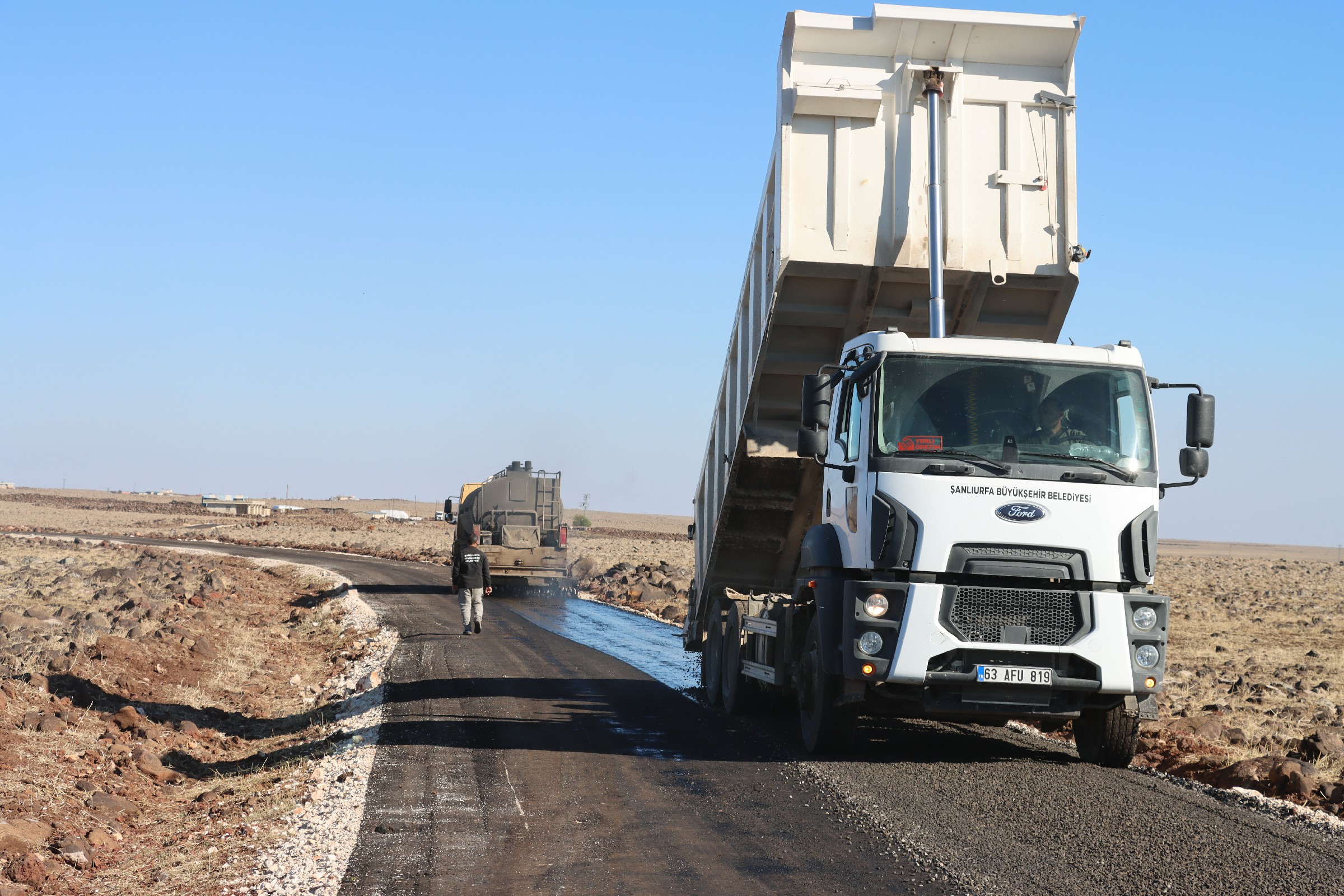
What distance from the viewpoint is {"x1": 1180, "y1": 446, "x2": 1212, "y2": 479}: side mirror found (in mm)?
8312

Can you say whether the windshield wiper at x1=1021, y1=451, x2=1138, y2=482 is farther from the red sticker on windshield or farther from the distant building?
the distant building

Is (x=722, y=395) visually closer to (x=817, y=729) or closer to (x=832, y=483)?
(x=832, y=483)

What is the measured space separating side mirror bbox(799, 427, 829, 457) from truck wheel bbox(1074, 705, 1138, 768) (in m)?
2.70

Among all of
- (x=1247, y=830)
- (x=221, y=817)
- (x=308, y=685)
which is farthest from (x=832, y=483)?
(x=308, y=685)

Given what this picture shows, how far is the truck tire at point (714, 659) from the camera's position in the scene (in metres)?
12.2

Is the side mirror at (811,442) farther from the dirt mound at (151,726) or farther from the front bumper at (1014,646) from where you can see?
the dirt mound at (151,726)

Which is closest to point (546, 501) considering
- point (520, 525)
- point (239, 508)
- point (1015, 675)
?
point (520, 525)

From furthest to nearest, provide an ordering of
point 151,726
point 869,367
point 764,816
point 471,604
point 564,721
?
point 471,604 < point 564,721 < point 151,726 < point 869,367 < point 764,816

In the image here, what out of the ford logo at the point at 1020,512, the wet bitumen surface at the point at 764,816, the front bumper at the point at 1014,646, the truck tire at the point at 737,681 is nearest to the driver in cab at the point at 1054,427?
the ford logo at the point at 1020,512

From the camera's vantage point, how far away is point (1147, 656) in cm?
804

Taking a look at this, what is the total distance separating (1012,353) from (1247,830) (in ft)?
11.5

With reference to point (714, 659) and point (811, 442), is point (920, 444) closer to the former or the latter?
point (811, 442)

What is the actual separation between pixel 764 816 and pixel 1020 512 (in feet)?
8.71

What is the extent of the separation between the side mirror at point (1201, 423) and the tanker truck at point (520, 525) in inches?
842
